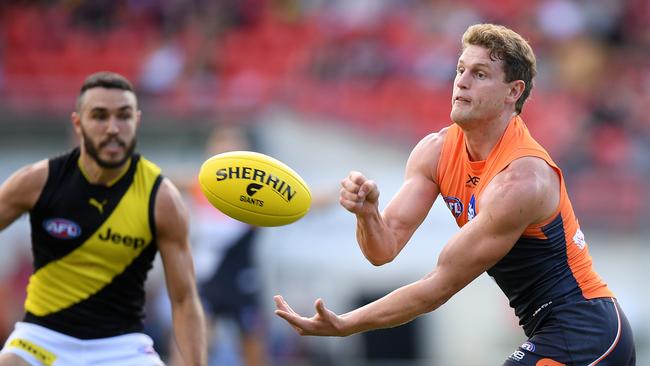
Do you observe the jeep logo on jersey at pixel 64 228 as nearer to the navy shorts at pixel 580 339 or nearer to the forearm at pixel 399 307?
the forearm at pixel 399 307

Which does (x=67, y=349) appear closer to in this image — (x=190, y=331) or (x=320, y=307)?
(x=190, y=331)

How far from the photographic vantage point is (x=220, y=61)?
18484mm

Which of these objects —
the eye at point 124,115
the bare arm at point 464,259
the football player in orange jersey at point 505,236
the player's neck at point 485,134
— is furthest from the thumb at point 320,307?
the eye at point 124,115

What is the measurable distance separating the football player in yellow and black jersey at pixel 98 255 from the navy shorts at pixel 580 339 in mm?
2185

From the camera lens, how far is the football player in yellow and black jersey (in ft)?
22.4

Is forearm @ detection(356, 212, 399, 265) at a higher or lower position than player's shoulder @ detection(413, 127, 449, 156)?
lower

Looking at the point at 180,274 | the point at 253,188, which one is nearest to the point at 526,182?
the point at 253,188

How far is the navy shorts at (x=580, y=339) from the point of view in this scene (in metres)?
5.77

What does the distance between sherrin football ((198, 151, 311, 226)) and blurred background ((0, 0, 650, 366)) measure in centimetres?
503

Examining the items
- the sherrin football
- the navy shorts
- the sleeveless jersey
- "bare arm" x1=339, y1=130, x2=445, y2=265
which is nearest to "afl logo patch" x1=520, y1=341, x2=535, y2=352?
the navy shorts

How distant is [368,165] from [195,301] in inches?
359

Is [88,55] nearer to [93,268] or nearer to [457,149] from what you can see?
[93,268]

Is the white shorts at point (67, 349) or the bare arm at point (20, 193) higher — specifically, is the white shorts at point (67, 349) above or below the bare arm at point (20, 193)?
below

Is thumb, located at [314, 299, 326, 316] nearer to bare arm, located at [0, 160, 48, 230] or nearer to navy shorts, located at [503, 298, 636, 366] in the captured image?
navy shorts, located at [503, 298, 636, 366]
